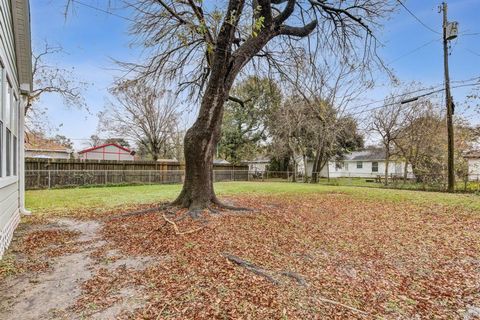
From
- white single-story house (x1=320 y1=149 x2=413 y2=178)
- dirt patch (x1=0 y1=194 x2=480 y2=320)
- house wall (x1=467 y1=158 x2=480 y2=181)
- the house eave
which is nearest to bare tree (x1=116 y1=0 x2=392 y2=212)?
dirt patch (x1=0 y1=194 x2=480 y2=320)

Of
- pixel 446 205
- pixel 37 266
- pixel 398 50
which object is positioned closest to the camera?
pixel 37 266

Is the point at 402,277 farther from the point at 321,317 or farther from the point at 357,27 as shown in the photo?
the point at 357,27

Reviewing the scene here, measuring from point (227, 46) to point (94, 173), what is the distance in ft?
43.4

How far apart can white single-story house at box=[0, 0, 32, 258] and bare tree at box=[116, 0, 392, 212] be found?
6.52 feet

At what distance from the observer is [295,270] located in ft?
11.3

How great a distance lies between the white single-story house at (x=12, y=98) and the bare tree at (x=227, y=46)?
199 cm

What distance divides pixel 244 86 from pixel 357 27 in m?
4.38

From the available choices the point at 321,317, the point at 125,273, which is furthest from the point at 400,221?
the point at 125,273

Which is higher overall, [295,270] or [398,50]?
[398,50]

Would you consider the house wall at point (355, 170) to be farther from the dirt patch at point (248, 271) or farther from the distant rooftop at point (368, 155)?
the dirt patch at point (248, 271)

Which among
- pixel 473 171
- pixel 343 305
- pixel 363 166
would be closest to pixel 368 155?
pixel 363 166

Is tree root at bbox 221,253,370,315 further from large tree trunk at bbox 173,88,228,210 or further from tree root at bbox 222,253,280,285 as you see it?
large tree trunk at bbox 173,88,228,210

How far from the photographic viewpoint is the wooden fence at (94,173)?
1393 centimetres

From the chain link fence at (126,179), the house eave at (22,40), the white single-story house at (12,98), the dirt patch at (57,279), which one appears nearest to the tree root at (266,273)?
the dirt patch at (57,279)
